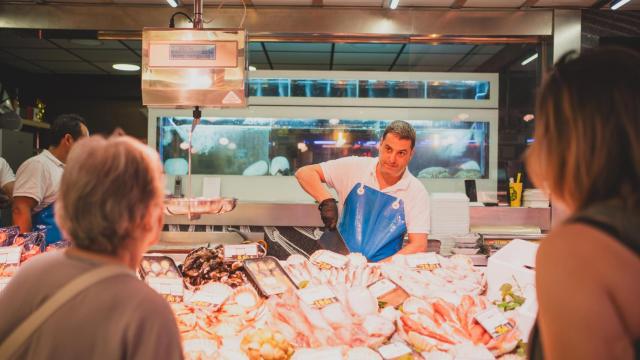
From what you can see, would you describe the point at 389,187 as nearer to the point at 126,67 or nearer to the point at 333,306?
the point at 333,306

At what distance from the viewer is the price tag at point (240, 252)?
2.57 metres

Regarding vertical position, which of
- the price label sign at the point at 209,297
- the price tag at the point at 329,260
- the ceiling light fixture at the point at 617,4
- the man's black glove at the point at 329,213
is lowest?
the price label sign at the point at 209,297

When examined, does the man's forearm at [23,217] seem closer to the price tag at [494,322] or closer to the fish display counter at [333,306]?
the fish display counter at [333,306]

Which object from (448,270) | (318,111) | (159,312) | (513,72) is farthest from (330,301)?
(513,72)

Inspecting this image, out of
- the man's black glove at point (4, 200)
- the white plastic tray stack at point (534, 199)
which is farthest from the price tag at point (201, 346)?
the man's black glove at point (4, 200)

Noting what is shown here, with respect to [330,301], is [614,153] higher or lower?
higher

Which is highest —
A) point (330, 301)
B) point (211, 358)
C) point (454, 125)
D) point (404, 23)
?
point (404, 23)

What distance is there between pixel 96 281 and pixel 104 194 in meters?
0.18

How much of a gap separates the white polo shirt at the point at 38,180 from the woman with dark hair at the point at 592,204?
3527mm

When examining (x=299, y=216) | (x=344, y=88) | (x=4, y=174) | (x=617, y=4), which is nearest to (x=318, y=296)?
(x=299, y=216)

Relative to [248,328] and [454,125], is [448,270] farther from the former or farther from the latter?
[454,125]

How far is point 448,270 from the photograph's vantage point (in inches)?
100

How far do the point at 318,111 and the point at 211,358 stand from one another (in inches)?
171

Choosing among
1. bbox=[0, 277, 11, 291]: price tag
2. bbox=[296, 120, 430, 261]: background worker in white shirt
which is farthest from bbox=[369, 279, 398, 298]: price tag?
bbox=[0, 277, 11, 291]: price tag
